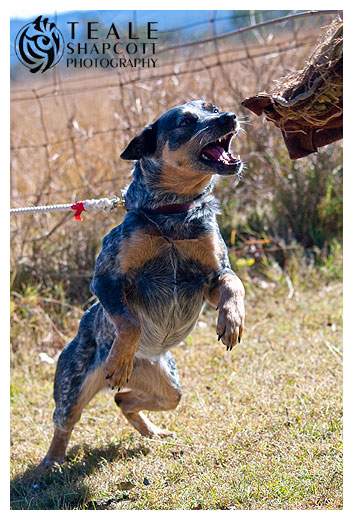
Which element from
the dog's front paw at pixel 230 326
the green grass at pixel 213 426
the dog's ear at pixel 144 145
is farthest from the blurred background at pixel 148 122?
the dog's front paw at pixel 230 326

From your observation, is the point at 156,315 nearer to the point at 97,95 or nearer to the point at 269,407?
the point at 269,407

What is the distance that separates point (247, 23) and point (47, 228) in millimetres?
3170

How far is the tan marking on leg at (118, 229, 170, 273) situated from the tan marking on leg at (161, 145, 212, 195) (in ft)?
1.13

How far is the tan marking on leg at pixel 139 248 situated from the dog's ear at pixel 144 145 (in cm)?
50

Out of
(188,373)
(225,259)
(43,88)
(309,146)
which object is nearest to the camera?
(309,146)

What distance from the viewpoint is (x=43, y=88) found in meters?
6.51

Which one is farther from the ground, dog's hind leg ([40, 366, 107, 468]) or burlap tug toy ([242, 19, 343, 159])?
burlap tug toy ([242, 19, 343, 159])

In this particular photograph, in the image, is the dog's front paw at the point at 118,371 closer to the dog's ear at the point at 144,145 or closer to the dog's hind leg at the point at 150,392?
the dog's hind leg at the point at 150,392

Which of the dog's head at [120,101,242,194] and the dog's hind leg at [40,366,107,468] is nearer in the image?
the dog's head at [120,101,242,194]

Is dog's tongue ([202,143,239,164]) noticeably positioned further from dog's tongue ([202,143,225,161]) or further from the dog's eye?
the dog's eye

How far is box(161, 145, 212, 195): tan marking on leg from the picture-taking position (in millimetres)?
3768

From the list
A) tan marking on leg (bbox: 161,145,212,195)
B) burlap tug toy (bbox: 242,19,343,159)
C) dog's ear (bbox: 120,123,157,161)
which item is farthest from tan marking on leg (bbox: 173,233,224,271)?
burlap tug toy (bbox: 242,19,343,159)

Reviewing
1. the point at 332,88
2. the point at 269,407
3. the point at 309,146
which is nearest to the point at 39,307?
the point at 269,407

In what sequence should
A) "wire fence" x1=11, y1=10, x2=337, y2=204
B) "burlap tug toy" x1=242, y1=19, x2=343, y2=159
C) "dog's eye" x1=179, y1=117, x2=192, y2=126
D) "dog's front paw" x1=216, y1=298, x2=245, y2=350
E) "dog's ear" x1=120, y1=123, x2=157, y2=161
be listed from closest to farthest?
1. "burlap tug toy" x1=242, y1=19, x2=343, y2=159
2. "dog's front paw" x1=216, y1=298, x2=245, y2=350
3. "dog's eye" x1=179, y1=117, x2=192, y2=126
4. "dog's ear" x1=120, y1=123, x2=157, y2=161
5. "wire fence" x1=11, y1=10, x2=337, y2=204
